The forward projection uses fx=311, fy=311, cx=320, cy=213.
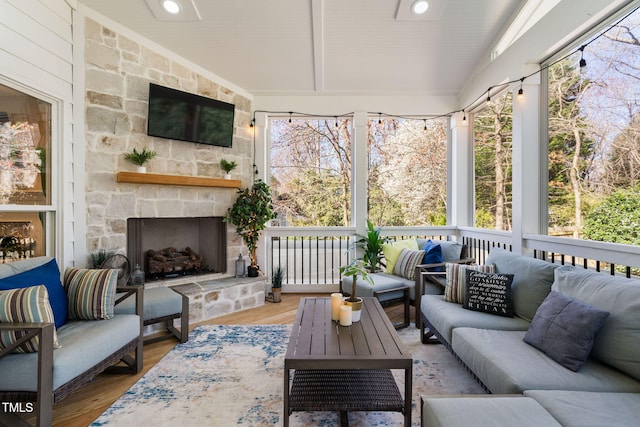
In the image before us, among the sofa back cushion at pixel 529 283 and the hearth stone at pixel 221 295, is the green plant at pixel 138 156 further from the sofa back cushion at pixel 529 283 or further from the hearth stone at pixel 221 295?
the sofa back cushion at pixel 529 283

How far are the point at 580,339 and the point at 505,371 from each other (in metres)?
0.45

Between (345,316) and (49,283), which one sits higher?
(49,283)

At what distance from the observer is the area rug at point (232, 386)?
1816 mm

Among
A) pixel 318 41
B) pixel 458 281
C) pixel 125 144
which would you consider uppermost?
pixel 318 41

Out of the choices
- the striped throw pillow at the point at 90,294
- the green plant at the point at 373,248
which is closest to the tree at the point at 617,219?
the green plant at the point at 373,248

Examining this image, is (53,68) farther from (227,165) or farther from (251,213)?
(251,213)

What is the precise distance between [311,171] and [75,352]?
3.52 m

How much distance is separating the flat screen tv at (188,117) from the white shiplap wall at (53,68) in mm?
734

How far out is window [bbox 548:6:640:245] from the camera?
2.22 metres

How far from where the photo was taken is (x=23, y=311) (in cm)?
167

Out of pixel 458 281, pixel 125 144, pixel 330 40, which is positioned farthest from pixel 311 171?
pixel 458 281

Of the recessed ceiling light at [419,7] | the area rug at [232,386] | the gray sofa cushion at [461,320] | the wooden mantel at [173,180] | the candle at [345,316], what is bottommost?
the area rug at [232,386]

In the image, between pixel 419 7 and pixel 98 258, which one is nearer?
pixel 98 258

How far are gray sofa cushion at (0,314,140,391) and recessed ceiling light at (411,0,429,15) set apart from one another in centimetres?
378
